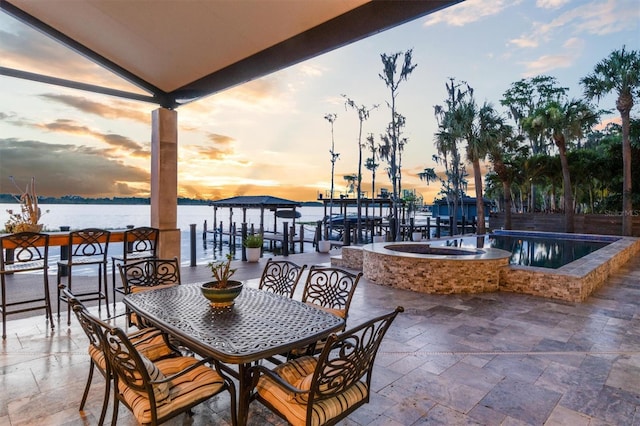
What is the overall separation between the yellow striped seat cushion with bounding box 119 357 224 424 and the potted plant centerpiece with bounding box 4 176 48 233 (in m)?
3.45

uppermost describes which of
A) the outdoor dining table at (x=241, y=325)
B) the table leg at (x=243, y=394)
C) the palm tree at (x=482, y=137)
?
the palm tree at (x=482, y=137)

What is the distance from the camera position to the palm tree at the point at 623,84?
12.9 metres

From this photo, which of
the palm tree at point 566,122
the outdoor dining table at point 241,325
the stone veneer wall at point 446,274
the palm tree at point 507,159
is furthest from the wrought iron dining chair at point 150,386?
the palm tree at point 566,122

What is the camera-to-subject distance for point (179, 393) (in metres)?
1.69

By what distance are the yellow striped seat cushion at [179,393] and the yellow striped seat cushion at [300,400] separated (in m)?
0.25

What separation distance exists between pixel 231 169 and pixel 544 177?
17.4 metres

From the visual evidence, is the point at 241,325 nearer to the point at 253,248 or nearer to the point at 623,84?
the point at 253,248

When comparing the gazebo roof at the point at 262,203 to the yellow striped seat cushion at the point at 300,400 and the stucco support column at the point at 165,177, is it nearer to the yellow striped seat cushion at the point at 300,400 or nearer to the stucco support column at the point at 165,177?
the stucco support column at the point at 165,177

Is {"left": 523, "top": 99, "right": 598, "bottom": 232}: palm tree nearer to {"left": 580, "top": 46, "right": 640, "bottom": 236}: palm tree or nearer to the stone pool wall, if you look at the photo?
{"left": 580, "top": 46, "right": 640, "bottom": 236}: palm tree

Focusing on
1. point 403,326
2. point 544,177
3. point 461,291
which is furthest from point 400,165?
point 403,326

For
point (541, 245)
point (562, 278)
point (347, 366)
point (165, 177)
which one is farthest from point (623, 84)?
point (347, 366)

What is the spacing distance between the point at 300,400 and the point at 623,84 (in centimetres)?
1704

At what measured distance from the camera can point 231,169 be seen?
20.8m

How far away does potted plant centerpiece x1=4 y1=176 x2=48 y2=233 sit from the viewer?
164 inches
